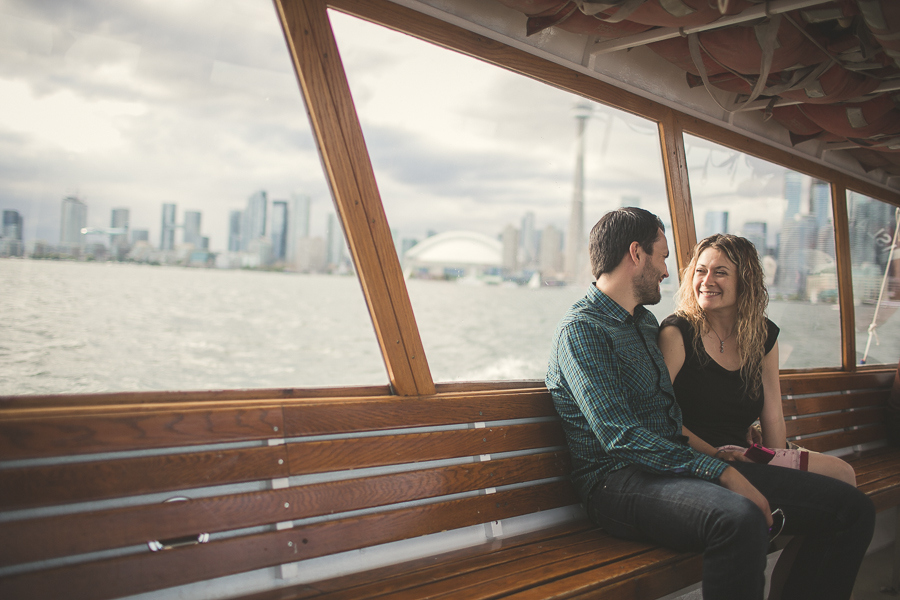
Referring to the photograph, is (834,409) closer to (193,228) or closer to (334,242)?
(334,242)

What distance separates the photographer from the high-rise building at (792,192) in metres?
4.75

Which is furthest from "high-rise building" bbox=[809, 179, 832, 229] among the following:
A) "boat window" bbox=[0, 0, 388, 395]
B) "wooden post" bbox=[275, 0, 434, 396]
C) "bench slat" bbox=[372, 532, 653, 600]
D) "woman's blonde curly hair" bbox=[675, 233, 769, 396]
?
"boat window" bbox=[0, 0, 388, 395]

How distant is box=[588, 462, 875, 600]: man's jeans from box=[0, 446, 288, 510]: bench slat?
1167mm

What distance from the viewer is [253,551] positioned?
172cm

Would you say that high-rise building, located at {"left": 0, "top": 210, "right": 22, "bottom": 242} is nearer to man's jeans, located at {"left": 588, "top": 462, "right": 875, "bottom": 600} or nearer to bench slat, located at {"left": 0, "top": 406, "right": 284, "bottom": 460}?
bench slat, located at {"left": 0, "top": 406, "right": 284, "bottom": 460}

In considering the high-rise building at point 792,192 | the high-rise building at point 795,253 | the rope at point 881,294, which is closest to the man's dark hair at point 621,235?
the high-rise building at point 792,192

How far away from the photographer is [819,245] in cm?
516

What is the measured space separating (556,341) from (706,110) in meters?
2.26

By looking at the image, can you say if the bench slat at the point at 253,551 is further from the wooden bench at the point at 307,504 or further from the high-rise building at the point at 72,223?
the high-rise building at the point at 72,223

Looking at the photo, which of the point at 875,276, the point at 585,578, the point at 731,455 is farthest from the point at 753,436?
the point at 875,276

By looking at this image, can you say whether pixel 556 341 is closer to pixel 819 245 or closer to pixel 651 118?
pixel 651 118

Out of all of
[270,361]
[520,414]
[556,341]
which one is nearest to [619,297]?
[556,341]

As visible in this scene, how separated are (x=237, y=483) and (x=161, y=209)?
38.4 inches

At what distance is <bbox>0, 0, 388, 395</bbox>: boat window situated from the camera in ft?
5.94
